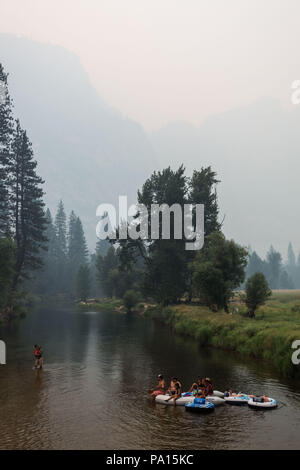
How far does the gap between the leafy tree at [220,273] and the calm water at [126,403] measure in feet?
36.1

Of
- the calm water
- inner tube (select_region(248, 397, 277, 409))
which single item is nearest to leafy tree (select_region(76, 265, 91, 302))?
the calm water

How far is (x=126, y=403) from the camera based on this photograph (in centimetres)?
2311

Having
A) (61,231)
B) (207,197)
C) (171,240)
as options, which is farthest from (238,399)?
(61,231)

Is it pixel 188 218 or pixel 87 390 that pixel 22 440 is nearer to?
pixel 87 390

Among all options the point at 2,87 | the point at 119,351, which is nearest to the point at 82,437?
the point at 119,351

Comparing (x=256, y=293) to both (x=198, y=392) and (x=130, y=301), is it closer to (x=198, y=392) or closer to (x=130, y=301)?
(x=198, y=392)

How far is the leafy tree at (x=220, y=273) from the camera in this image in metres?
51.5

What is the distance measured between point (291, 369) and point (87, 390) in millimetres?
13828

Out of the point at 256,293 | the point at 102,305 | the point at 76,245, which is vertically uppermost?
the point at 76,245

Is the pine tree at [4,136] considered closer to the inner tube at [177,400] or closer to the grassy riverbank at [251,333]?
the grassy riverbank at [251,333]

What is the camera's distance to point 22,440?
671 inches

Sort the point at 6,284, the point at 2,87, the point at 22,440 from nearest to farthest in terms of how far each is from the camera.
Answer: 1. the point at 22,440
2. the point at 6,284
3. the point at 2,87

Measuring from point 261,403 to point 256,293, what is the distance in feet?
89.8

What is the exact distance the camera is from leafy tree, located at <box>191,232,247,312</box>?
51531 mm
